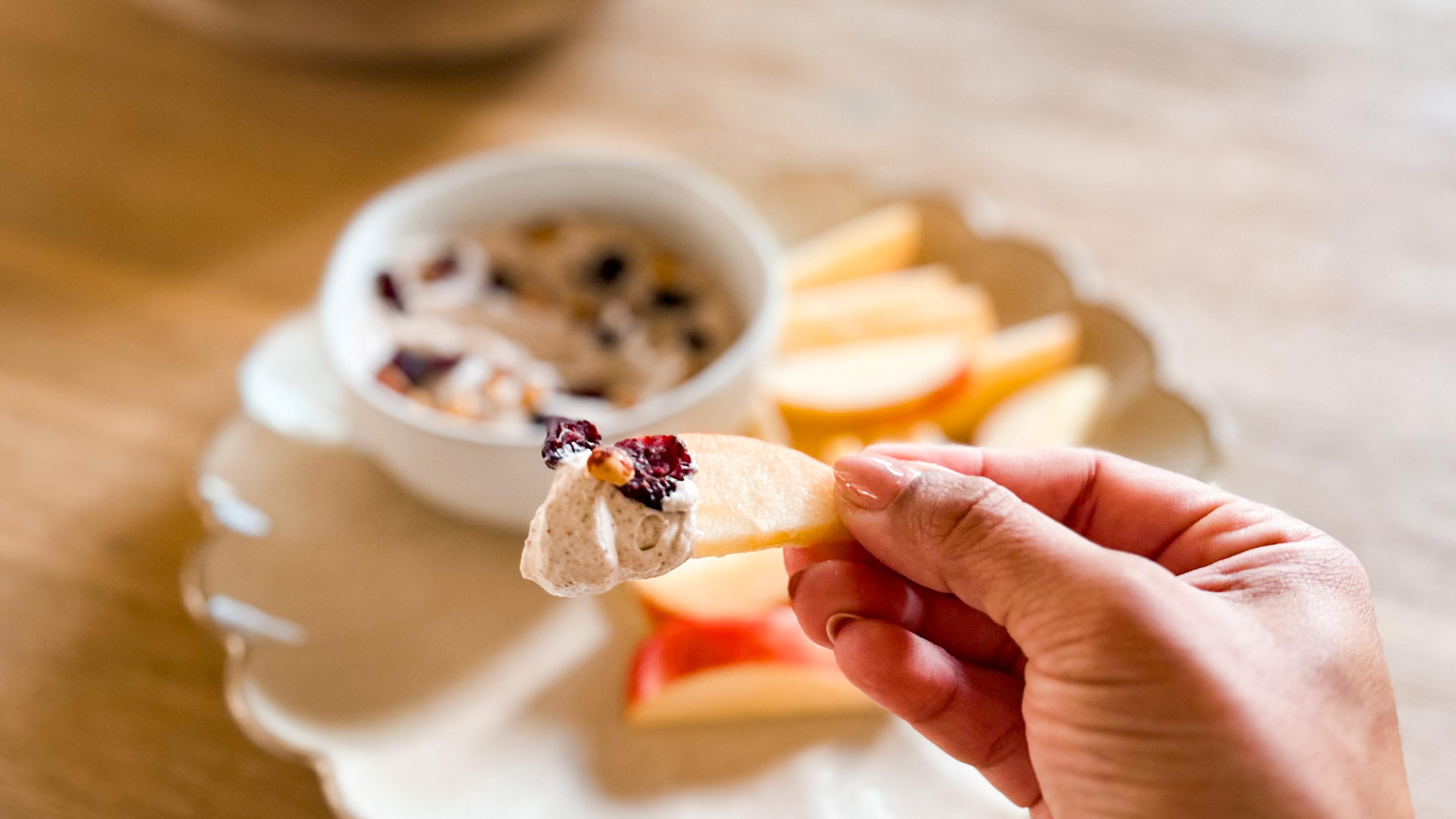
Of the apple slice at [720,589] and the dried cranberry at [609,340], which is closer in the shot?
the apple slice at [720,589]

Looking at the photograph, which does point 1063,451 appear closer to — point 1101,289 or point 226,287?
point 1101,289

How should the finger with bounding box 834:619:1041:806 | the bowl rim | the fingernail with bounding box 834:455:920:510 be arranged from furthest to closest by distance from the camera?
1. the bowl rim
2. the finger with bounding box 834:619:1041:806
3. the fingernail with bounding box 834:455:920:510

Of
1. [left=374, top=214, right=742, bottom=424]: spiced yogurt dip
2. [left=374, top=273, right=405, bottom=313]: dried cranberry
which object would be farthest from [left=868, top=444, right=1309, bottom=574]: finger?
[left=374, top=273, right=405, bottom=313]: dried cranberry

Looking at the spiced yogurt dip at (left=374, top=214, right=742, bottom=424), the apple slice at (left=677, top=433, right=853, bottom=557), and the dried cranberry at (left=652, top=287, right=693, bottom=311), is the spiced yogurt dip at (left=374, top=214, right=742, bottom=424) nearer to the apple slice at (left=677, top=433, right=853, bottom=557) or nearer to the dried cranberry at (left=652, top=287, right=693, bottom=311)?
→ the dried cranberry at (left=652, top=287, right=693, bottom=311)

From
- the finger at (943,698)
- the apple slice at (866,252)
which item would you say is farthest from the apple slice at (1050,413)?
the finger at (943,698)

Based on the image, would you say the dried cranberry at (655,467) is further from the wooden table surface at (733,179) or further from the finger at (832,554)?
the wooden table surface at (733,179)

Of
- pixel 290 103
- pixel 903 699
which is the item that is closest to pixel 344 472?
pixel 903 699
